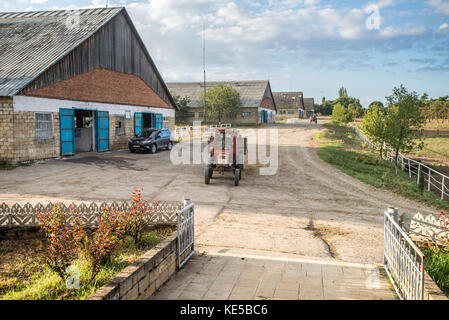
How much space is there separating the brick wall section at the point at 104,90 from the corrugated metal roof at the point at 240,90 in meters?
26.5

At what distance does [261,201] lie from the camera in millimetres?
12547

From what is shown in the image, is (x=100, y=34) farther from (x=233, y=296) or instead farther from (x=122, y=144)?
(x=233, y=296)

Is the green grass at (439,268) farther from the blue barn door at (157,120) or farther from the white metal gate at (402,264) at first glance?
the blue barn door at (157,120)

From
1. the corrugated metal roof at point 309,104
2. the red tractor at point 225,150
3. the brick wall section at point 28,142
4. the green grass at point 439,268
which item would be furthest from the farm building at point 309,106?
the green grass at point 439,268

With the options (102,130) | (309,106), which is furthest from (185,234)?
(309,106)

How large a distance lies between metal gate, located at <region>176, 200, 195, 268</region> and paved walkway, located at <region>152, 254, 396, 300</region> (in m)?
0.14

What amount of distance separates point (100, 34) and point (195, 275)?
21.6m

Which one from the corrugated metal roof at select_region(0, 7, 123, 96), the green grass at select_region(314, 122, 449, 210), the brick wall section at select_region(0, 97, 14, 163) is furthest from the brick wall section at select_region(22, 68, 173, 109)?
the green grass at select_region(314, 122, 449, 210)

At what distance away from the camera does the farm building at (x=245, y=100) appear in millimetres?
55719

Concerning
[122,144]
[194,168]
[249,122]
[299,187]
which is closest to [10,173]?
[194,168]

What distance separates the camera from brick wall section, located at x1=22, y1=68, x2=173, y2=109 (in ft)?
67.6

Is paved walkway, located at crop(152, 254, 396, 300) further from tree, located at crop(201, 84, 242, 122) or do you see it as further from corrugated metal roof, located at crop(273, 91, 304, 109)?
corrugated metal roof, located at crop(273, 91, 304, 109)

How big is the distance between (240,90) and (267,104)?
5.45m

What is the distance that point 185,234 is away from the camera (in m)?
6.36
